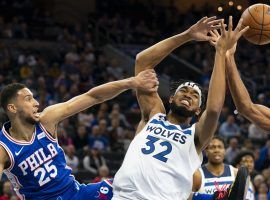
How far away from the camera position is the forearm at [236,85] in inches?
217

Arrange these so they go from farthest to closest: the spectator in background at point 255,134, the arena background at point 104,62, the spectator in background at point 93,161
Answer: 1. the spectator in background at point 255,134
2. the arena background at point 104,62
3. the spectator in background at point 93,161

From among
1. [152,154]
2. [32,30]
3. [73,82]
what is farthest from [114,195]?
[32,30]

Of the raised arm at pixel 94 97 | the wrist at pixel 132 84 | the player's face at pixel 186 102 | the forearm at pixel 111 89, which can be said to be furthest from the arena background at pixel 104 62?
the player's face at pixel 186 102

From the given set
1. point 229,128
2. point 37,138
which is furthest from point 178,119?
point 229,128

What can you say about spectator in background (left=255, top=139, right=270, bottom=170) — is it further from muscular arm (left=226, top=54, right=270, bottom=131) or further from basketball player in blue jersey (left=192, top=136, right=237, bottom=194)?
muscular arm (left=226, top=54, right=270, bottom=131)

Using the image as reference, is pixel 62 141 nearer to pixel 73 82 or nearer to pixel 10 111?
pixel 73 82

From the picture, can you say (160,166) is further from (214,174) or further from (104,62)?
(104,62)

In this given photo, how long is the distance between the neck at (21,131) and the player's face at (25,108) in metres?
0.05

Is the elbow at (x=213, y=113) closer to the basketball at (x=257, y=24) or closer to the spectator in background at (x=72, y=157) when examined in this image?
the basketball at (x=257, y=24)

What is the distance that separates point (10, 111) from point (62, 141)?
23.6 ft

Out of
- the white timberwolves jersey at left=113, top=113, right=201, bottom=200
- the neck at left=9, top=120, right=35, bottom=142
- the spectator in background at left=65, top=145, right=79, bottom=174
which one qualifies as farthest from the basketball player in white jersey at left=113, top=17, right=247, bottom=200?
the spectator in background at left=65, top=145, right=79, bottom=174

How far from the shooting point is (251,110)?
5.64m

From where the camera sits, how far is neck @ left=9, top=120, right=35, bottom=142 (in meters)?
5.82

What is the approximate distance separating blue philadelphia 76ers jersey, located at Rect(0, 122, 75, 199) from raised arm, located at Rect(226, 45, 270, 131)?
1614mm
